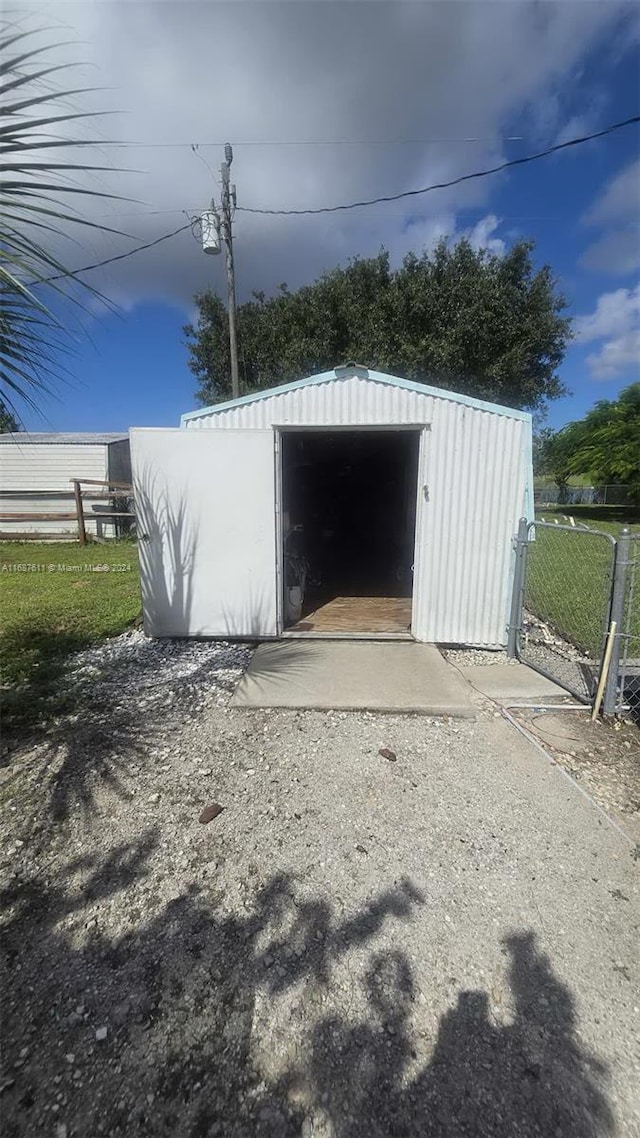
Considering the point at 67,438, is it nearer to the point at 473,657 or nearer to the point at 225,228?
the point at 225,228

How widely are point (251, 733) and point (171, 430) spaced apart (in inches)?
125

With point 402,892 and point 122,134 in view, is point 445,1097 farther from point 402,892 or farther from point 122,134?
point 122,134

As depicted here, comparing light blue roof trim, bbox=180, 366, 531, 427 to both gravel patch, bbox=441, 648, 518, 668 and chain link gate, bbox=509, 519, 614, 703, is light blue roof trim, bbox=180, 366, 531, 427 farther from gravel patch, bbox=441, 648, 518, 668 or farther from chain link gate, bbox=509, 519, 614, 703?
gravel patch, bbox=441, 648, 518, 668

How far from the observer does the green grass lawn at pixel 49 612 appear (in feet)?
13.3

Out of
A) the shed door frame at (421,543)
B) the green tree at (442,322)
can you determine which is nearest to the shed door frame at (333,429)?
the shed door frame at (421,543)

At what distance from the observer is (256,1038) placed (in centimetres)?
145

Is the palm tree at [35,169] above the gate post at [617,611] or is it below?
above

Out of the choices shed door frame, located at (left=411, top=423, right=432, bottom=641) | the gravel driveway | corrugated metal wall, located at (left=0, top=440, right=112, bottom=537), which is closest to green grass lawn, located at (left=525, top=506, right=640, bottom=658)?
shed door frame, located at (left=411, top=423, right=432, bottom=641)

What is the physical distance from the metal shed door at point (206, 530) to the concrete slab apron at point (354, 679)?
638mm

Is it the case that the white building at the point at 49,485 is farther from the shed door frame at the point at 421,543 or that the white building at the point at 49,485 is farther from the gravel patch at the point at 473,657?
the gravel patch at the point at 473,657

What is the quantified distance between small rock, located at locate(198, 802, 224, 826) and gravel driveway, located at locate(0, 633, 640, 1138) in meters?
0.04

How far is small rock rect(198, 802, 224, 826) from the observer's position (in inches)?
96.7

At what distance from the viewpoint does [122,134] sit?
2150 millimetres

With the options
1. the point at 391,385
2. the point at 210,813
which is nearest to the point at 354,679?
the point at 210,813
